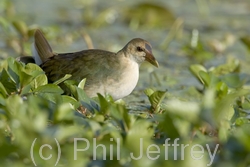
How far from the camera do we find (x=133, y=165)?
249cm

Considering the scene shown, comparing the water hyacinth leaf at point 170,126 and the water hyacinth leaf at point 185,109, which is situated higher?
the water hyacinth leaf at point 185,109

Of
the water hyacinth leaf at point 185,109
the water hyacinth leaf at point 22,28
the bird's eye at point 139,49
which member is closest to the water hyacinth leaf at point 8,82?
the bird's eye at point 139,49

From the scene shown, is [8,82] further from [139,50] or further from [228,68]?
[228,68]

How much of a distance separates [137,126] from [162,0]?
616 cm

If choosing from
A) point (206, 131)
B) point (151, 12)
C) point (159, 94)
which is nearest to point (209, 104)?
point (206, 131)

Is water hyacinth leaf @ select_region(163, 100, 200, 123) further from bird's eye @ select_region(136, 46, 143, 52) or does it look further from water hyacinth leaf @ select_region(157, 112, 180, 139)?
bird's eye @ select_region(136, 46, 143, 52)

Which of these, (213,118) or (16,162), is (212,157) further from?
(16,162)

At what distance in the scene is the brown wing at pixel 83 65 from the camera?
4285mm

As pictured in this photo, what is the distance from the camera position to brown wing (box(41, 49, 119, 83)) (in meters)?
4.29

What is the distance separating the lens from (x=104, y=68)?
431cm

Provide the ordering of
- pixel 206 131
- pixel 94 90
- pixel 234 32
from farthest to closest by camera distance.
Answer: pixel 234 32
pixel 94 90
pixel 206 131

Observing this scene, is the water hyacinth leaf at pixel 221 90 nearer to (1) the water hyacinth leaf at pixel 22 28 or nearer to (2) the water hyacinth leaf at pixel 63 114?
(2) the water hyacinth leaf at pixel 63 114

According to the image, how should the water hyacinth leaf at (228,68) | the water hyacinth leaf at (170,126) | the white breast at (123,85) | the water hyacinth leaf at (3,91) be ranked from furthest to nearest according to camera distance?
the water hyacinth leaf at (228,68) < the white breast at (123,85) < the water hyacinth leaf at (3,91) < the water hyacinth leaf at (170,126)

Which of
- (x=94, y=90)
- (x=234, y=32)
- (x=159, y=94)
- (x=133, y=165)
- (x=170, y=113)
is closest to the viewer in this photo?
(x=133, y=165)
